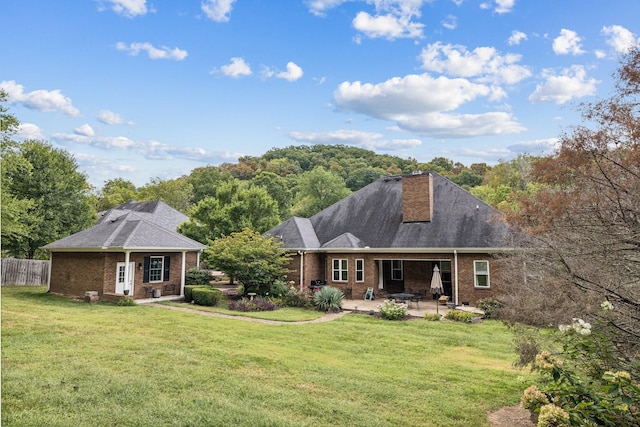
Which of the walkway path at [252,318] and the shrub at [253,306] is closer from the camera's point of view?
the walkway path at [252,318]

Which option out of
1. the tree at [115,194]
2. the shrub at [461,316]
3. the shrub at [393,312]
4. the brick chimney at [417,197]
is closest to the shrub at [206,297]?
the shrub at [393,312]

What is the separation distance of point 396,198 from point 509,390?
57.4 ft

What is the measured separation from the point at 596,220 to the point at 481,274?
1391 cm

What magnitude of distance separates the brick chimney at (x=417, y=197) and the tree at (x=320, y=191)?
27.9 metres

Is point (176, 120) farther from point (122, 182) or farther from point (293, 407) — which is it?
point (122, 182)

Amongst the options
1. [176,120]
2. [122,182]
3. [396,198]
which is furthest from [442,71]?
[122,182]

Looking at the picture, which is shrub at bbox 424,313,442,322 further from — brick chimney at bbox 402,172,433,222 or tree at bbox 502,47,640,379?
tree at bbox 502,47,640,379

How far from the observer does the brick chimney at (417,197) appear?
21.5 metres

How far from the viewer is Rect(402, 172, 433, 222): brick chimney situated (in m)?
21.5

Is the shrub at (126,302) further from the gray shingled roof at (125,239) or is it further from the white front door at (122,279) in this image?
the gray shingled roof at (125,239)

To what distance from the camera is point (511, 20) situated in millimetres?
13547

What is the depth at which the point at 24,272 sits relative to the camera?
80.7 ft

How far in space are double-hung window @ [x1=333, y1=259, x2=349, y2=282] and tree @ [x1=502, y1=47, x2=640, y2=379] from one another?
1479 centimetres

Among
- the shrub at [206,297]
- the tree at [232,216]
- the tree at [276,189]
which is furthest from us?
the tree at [276,189]
